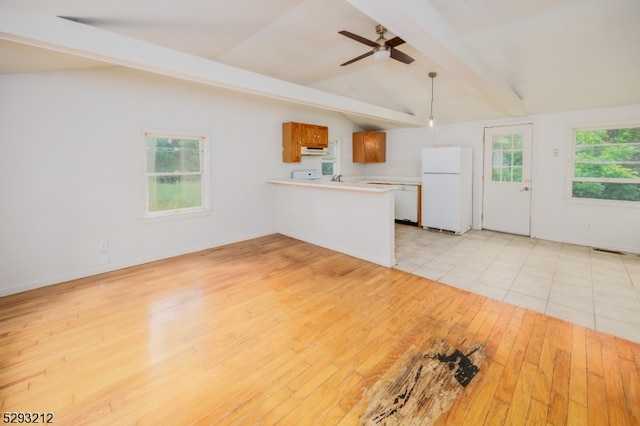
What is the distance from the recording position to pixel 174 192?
179 inches

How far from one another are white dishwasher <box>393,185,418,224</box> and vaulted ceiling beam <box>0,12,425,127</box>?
3523 millimetres

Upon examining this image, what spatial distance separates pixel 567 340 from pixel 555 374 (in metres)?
0.56

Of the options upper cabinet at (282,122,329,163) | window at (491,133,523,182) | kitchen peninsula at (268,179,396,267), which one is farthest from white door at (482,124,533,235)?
upper cabinet at (282,122,329,163)

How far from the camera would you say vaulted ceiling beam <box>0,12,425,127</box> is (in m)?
2.13

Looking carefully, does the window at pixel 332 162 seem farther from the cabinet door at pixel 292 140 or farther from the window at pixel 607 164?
the window at pixel 607 164

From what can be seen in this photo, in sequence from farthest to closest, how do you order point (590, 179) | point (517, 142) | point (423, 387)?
point (517, 142) < point (590, 179) < point (423, 387)

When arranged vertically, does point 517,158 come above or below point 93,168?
above

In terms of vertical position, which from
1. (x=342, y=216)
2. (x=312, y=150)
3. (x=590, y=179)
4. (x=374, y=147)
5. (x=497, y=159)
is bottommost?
(x=342, y=216)

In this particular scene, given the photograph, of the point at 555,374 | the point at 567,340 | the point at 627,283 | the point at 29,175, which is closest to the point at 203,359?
the point at 555,374

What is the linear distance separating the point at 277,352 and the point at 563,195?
5.54 m

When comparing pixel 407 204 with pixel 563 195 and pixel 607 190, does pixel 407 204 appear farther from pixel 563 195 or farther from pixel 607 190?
pixel 607 190

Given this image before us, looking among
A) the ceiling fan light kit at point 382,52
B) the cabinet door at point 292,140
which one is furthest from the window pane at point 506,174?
the cabinet door at point 292,140

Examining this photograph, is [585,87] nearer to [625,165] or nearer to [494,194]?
[625,165]

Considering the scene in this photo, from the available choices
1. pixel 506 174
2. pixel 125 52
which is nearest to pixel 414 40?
pixel 125 52
